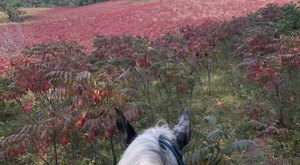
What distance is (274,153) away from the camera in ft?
18.6

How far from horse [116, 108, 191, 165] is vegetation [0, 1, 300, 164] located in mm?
1076

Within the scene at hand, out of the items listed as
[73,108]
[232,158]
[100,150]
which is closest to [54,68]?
[100,150]

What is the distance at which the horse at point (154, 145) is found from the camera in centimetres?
144

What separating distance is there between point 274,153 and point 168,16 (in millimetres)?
21817

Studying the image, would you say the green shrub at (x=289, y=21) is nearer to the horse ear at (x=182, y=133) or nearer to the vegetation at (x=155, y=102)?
the vegetation at (x=155, y=102)

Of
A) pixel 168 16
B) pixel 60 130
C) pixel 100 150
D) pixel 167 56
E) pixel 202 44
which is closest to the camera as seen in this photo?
pixel 60 130

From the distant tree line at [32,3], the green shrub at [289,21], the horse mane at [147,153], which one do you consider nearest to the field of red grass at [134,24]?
the green shrub at [289,21]

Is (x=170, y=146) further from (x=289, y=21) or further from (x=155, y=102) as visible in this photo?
(x=289, y=21)

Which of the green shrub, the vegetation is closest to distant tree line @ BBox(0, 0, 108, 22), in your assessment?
the vegetation

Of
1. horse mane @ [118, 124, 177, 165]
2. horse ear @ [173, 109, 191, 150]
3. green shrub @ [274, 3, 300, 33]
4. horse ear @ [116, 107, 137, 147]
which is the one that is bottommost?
green shrub @ [274, 3, 300, 33]

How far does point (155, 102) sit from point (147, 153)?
724cm

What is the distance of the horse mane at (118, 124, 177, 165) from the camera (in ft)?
4.63

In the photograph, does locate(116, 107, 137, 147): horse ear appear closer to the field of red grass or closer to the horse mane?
the horse mane

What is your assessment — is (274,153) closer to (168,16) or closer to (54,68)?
(54,68)
